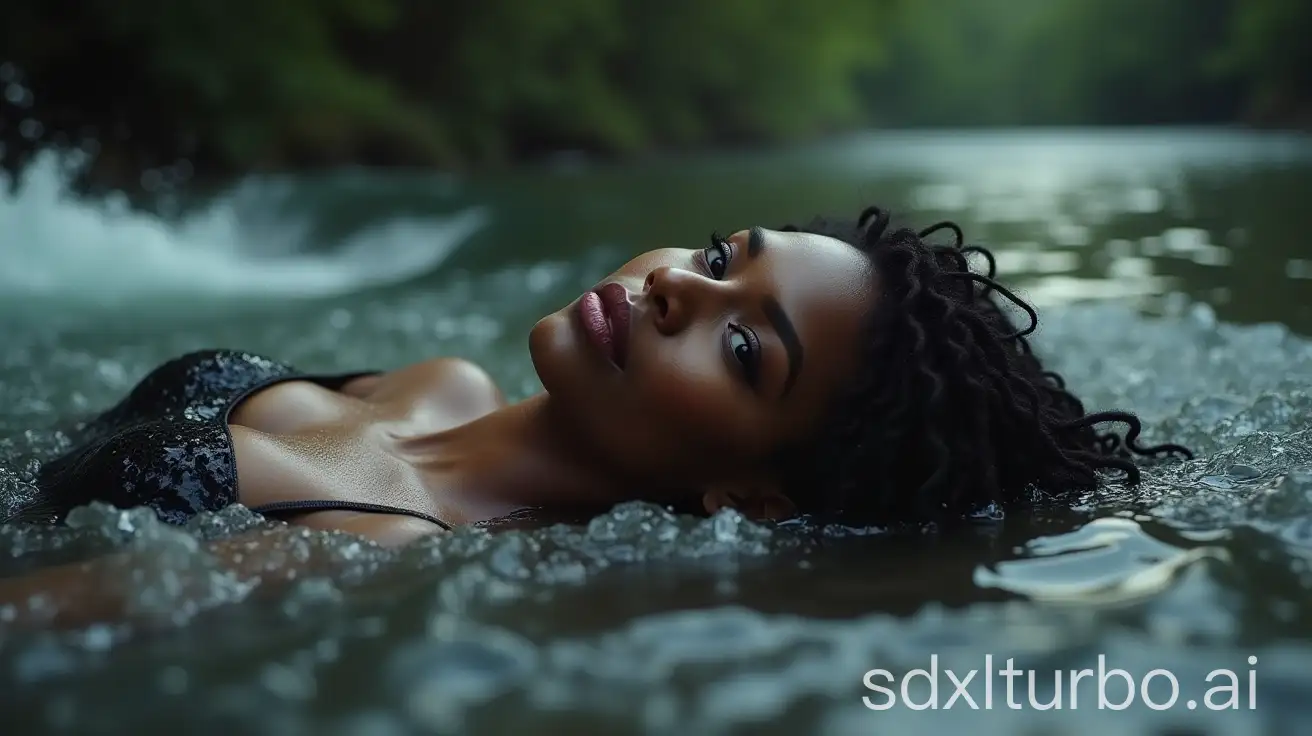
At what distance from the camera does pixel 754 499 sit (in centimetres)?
241

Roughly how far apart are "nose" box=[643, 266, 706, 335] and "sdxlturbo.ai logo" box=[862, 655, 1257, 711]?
0.82 meters

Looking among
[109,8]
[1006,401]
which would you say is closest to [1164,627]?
[1006,401]

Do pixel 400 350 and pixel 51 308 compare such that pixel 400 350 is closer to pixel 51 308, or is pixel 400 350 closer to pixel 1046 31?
pixel 51 308

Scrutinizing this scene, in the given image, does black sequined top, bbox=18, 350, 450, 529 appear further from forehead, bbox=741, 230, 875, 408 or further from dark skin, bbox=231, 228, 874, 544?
forehead, bbox=741, 230, 875, 408

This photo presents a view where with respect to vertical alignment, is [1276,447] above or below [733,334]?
below

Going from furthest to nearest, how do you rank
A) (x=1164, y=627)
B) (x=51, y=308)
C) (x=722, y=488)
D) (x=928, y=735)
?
(x=51, y=308) < (x=722, y=488) < (x=1164, y=627) < (x=928, y=735)

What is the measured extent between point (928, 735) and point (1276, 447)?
151cm

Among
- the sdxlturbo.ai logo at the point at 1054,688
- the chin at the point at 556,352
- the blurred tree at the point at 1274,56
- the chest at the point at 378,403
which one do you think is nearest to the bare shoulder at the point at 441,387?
the chest at the point at 378,403

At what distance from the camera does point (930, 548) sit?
7.13ft

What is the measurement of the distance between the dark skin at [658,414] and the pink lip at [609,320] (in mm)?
21

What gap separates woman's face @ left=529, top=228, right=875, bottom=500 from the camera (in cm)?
225

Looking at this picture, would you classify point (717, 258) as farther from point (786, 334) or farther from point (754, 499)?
point (754, 499)

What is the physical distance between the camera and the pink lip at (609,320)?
2.30 metres

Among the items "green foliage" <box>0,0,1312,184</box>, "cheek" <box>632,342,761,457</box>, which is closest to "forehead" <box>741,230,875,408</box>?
"cheek" <box>632,342,761,457</box>
